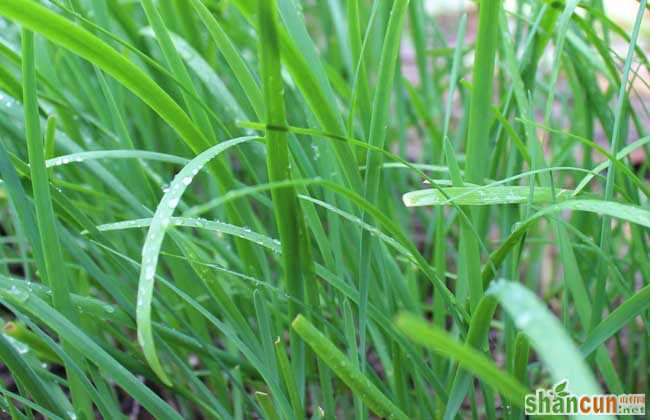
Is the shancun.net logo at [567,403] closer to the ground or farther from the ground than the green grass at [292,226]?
closer to the ground

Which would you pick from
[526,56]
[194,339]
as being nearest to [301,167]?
[194,339]

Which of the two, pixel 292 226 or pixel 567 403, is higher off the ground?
pixel 292 226

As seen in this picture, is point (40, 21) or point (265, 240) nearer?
point (40, 21)

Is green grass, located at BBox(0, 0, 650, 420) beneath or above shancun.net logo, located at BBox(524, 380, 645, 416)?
above

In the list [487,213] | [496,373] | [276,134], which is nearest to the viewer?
[496,373]

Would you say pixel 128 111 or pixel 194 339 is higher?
pixel 128 111

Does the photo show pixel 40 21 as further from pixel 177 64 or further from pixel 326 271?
pixel 326 271

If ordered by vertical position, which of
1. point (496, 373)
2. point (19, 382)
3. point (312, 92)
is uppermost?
point (312, 92)

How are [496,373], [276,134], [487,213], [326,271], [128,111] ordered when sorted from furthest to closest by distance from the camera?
[128,111]
[487,213]
[326,271]
[276,134]
[496,373]
